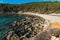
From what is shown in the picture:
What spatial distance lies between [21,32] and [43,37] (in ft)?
23.8

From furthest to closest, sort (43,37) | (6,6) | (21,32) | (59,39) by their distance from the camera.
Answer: (6,6) < (21,32) < (43,37) < (59,39)

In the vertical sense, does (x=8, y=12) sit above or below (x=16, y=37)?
below

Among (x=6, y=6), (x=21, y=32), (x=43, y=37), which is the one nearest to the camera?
(x=43, y=37)

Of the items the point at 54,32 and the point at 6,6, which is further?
the point at 6,6

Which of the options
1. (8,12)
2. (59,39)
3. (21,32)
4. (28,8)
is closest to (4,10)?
(8,12)

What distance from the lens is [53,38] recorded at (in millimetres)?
25672

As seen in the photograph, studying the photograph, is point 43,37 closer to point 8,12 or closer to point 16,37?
point 16,37

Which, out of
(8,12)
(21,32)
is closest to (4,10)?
(8,12)

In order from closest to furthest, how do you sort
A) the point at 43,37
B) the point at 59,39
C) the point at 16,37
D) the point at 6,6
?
the point at 59,39 → the point at 43,37 → the point at 16,37 → the point at 6,6

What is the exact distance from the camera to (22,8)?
446 ft

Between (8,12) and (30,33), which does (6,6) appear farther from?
(30,33)

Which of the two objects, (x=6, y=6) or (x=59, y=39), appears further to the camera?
(x=6, y=6)

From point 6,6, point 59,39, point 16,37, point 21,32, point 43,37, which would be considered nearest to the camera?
point 59,39

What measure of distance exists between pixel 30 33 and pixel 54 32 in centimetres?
504
